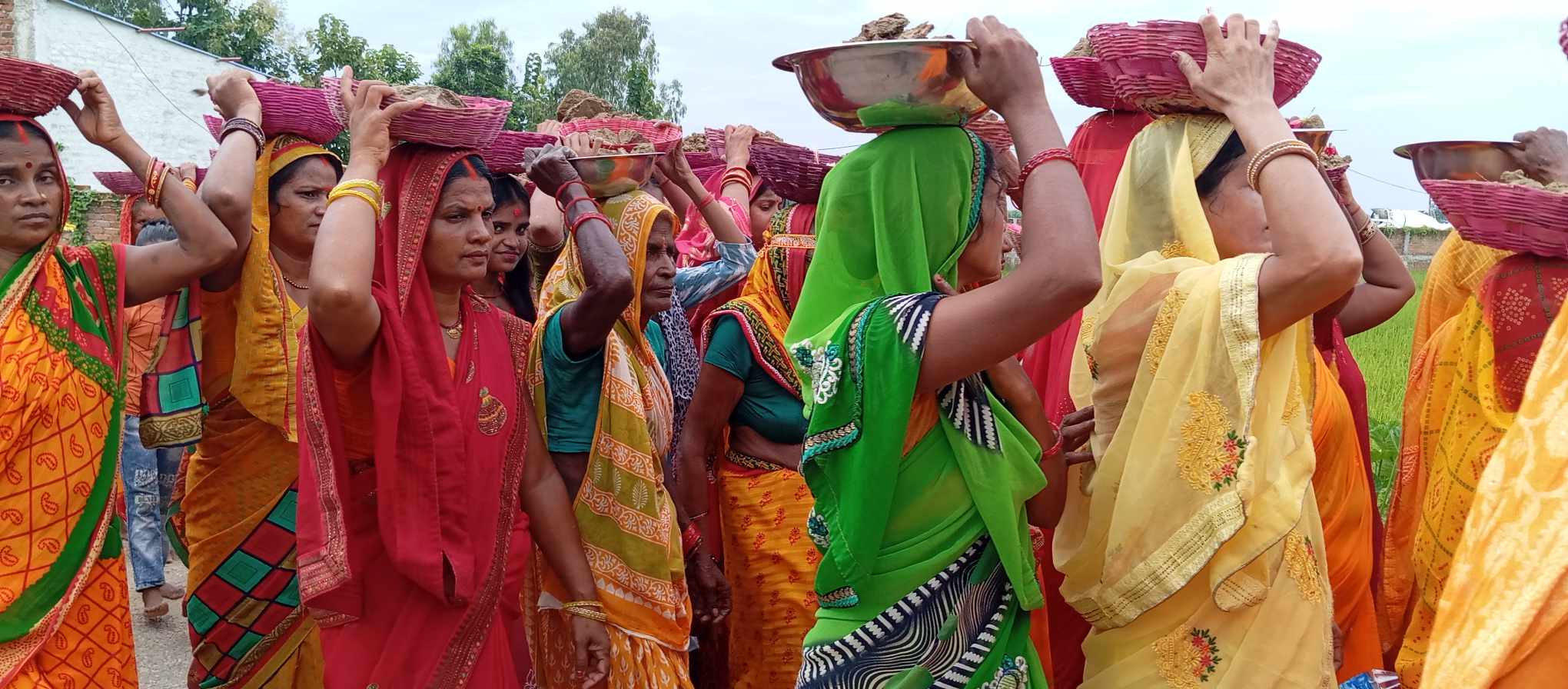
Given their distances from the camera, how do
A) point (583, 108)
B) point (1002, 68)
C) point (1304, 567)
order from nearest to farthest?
point (1002, 68), point (1304, 567), point (583, 108)

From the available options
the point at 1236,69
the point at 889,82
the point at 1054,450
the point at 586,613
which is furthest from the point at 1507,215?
the point at 586,613

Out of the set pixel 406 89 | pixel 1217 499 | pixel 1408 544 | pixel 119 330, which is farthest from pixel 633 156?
pixel 1408 544

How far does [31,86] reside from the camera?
3480mm

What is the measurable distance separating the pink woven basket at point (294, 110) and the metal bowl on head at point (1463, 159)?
3.91 m

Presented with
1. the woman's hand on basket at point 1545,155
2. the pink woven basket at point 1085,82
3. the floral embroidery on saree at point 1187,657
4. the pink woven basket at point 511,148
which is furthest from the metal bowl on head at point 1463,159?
the pink woven basket at point 511,148

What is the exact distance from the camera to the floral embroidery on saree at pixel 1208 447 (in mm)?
2570

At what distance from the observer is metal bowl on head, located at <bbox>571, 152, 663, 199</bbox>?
4488 mm

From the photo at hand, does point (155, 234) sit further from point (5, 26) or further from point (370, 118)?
point (5, 26)

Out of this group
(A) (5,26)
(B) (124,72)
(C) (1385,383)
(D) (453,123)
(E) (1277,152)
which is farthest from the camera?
(B) (124,72)

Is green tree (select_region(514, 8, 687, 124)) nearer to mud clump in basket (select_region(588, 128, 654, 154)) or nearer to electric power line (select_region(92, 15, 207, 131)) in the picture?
electric power line (select_region(92, 15, 207, 131))

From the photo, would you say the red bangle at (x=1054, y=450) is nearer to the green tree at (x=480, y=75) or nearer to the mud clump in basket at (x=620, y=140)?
the mud clump in basket at (x=620, y=140)

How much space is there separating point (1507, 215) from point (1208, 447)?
4.84ft

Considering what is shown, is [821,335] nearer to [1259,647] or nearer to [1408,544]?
[1259,647]

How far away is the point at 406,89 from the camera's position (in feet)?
11.7
